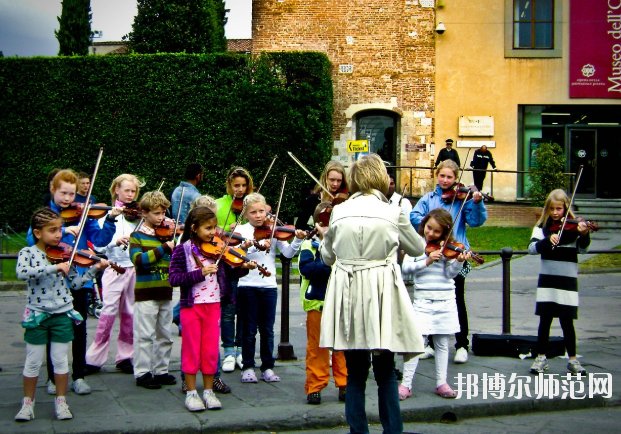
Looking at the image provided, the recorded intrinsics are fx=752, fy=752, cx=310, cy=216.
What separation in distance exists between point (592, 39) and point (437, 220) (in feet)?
64.2

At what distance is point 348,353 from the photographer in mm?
5051

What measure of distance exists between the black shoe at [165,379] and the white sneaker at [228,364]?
586 mm

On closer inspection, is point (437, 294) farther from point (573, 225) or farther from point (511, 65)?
point (511, 65)

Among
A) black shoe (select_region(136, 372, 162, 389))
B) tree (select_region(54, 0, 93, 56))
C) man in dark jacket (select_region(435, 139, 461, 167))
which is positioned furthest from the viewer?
tree (select_region(54, 0, 93, 56))

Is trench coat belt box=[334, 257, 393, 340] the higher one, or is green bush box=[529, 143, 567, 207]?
green bush box=[529, 143, 567, 207]

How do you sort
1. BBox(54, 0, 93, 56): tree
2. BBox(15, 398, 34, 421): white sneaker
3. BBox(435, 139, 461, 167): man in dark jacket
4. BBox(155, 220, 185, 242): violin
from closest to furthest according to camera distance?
1. BBox(15, 398, 34, 421): white sneaker
2. BBox(155, 220, 185, 242): violin
3. BBox(435, 139, 461, 167): man in dark jacket
4. BBox(54, 0, 93, 56): tree

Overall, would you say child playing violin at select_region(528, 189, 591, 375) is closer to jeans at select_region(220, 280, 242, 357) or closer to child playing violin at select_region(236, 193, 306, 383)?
child playing violin at select_region(236, 193, 306, 383)

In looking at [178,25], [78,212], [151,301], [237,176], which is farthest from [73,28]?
[151,301]

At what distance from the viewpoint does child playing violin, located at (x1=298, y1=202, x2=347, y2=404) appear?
6.20 m

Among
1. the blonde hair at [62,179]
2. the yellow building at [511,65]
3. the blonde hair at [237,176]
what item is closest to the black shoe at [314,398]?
the blonde hair at [237,176]

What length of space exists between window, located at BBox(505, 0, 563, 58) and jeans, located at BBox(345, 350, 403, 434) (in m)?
20.5

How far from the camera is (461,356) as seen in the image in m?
7.75

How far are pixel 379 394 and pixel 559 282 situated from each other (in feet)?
10.3

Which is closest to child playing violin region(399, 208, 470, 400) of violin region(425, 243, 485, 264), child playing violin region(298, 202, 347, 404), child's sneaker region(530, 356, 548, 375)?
violin region(425, 243, 485, 264)
